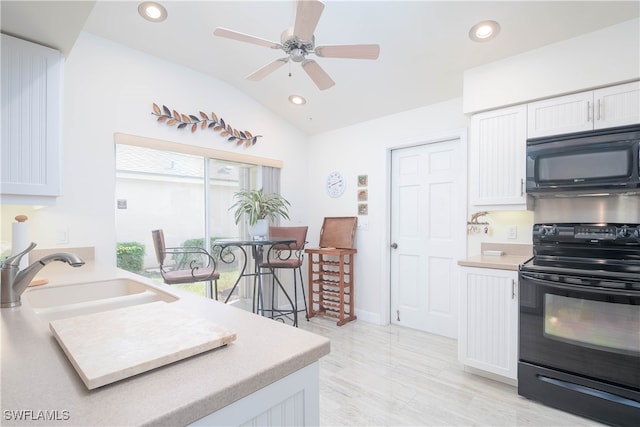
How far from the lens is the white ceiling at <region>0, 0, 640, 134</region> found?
200 cm

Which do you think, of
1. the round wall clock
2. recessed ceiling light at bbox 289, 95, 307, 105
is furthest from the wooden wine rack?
recessed ceiling light at bbox 289, 95, 307, 105

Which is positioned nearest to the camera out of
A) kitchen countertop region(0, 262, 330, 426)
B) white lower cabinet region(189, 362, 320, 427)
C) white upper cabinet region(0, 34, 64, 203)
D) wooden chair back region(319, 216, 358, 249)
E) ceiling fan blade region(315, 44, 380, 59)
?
kitchen countertop region(0, 262, 330, 426)

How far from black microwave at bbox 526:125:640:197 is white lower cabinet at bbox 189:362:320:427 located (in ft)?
7.49

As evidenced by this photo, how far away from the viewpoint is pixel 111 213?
2.67m

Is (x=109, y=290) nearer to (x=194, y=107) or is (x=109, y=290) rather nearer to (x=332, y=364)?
(x=332, y=364)

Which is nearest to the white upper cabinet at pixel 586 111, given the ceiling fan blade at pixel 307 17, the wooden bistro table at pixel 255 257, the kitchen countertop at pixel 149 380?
the ceiling fan blade at pixel 307 17

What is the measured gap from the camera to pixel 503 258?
2.49 meters

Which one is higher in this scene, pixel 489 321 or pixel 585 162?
pixel 585 162

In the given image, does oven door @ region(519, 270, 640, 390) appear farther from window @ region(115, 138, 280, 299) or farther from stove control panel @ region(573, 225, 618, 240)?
window @ region(115, 138, 280, 299)

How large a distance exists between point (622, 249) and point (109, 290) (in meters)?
3.13

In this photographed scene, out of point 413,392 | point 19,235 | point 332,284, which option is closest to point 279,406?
point 19,235

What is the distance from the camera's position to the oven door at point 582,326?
1.74 meters

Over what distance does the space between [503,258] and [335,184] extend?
2.14m

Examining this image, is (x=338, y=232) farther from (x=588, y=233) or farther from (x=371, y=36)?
(x=588, y=233)
